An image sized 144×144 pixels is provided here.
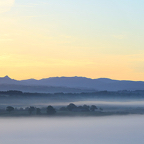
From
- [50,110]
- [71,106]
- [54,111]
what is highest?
[71,106]

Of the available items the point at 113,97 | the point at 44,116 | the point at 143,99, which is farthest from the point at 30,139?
the point at 143,99

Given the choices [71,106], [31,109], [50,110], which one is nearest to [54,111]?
[50,110]

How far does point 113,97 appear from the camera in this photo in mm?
93938

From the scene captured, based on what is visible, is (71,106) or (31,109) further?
(71,106)

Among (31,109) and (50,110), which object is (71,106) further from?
(31,109)

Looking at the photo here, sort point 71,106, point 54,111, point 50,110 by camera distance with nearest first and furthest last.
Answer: point 54,111
point 50,110
point 71,106

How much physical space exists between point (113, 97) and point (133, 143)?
6291 cm

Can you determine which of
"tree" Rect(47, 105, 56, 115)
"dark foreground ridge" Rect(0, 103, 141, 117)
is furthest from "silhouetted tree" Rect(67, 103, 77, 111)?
"tree" Rect(47, 105, 56, 115)

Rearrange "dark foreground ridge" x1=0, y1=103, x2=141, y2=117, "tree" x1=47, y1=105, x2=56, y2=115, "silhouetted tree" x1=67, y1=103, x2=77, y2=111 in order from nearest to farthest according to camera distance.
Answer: "dark foreground ridge" x1=0, y1=103, x2=141, y2=117, "tree" x1=47, y1=105, x2=56, y2=115, "silhouetted tree" x1=67, y1=103, x2=77, y2=111

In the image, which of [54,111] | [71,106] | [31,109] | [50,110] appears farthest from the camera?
[71,106]

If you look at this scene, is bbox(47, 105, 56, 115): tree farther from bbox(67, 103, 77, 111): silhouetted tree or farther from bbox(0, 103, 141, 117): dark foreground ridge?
bbox(67, 103, 77, 111): silhouetted tree

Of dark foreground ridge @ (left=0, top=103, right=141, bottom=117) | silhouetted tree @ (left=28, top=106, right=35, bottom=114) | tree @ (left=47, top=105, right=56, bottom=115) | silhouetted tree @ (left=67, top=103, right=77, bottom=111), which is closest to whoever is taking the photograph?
dark foreground ridge @ (left=0, top=103, right=141, bottom=117)

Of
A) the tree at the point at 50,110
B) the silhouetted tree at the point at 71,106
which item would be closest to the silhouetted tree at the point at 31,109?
the tree at the point at 50,110

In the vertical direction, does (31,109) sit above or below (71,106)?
below
